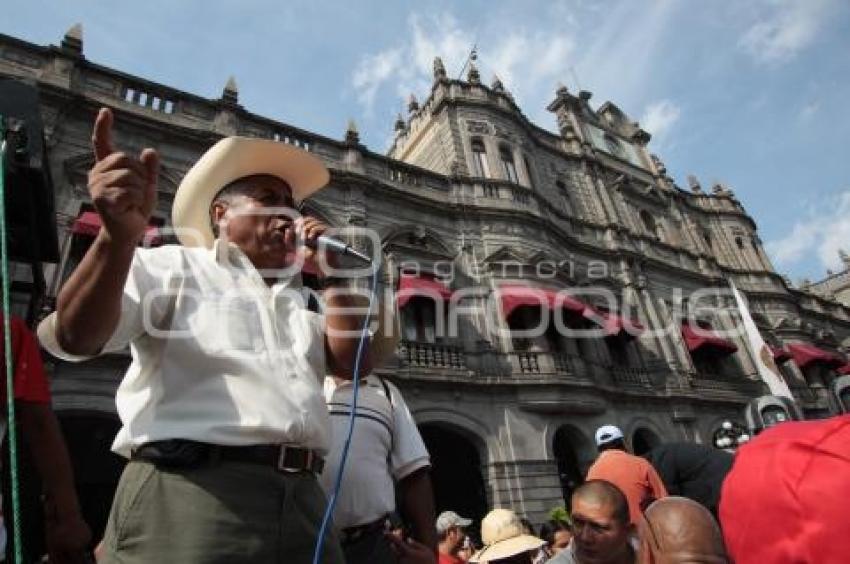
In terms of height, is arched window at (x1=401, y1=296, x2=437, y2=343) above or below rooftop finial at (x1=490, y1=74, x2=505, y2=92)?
below

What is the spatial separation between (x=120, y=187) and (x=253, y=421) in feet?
2.22

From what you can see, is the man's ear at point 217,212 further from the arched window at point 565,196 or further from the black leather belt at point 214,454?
the arched window at point 565,196

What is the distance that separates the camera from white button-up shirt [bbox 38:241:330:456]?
1.36 meters

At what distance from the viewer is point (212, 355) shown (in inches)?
57.7

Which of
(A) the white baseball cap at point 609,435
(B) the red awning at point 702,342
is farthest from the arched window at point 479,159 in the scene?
(A) the white baseball cap at point 609,435

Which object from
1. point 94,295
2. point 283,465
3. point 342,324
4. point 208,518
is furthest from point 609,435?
point 94,295

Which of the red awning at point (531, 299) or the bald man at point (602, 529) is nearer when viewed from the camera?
the bald man at point (602, 529)

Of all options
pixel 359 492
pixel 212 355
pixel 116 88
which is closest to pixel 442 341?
pixel 116 88

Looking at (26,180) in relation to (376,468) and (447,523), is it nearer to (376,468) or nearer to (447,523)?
Result: (376,468)

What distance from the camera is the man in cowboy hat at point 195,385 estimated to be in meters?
1.23

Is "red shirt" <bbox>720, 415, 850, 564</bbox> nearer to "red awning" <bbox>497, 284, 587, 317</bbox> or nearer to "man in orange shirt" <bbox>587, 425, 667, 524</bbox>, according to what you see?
"man in orange shirt" <bbox>587, 425, 667, 524</bbox>

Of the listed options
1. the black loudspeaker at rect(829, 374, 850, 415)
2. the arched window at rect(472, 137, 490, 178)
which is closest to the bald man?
the black loudspeaker at rect(829, 374, 850, 415)

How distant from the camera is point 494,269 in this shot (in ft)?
40.9

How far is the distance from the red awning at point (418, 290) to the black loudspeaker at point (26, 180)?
7995mm
